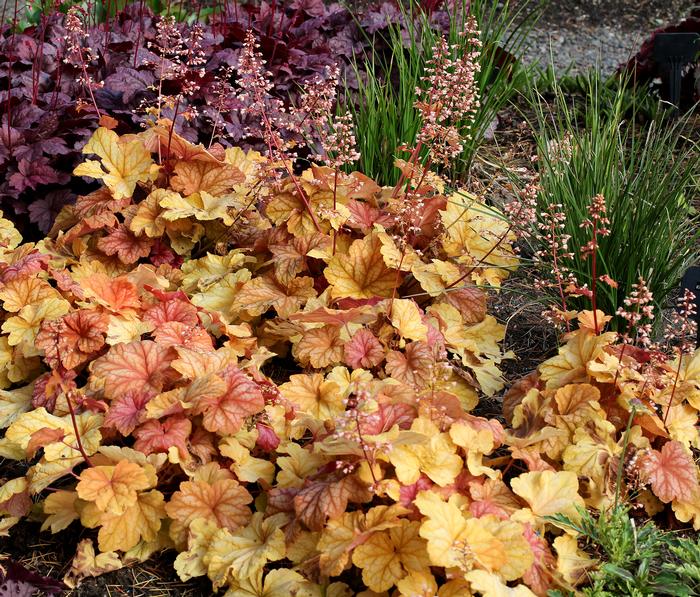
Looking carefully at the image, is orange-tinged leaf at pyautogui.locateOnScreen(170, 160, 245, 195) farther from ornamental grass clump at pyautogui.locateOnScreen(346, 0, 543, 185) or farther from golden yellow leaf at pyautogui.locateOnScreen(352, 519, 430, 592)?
golden yellow leaf at pyautogui.locateOnScreen(352, 519, 430, 592)

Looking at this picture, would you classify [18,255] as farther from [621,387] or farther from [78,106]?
[621,387]

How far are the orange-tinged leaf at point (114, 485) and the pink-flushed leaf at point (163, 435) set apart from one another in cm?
9

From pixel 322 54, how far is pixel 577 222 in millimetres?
1778

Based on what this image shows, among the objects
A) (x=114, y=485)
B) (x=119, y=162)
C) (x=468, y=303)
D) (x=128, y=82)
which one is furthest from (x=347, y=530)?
(x=128, y=82)

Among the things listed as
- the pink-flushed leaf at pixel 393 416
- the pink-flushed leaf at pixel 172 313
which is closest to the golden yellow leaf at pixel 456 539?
the pink-flushed leaf at pixel 393 416

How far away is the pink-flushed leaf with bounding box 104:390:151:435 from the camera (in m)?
2.14

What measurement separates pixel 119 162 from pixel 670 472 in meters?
2.01

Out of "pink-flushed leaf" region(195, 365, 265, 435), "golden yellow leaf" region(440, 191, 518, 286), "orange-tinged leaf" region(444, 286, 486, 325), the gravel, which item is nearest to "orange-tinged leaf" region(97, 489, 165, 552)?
"pink-flushed leaf" region(195, 365, 265, 435)

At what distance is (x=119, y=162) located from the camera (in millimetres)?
2951

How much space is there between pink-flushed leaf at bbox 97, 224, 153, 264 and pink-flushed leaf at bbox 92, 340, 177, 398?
0.68 metres

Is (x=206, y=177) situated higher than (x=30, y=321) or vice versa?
(x=206, y=177)

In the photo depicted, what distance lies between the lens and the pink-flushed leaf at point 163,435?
2.10 m

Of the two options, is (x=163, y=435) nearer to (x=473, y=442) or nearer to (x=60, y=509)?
(x=60, y=509)

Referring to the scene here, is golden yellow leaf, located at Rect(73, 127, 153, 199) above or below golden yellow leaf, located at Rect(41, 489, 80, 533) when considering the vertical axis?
above
